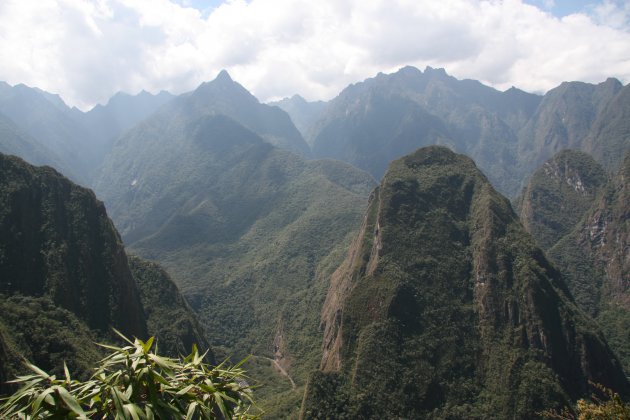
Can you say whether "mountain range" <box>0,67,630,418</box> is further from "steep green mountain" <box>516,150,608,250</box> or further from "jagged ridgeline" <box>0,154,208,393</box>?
"steep green mountain" <box>516,150,608,250</box>

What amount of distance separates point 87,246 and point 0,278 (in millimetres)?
12330

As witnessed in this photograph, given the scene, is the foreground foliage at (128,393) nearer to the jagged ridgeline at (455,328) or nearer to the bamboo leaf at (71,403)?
the bamboo leaf at (71,403)

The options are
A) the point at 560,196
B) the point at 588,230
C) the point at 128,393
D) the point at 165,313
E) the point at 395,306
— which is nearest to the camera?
the point at 128,393

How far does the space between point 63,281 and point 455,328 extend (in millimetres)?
47202

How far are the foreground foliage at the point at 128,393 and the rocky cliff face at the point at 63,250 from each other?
2109 inches

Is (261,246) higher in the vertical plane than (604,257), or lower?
lower

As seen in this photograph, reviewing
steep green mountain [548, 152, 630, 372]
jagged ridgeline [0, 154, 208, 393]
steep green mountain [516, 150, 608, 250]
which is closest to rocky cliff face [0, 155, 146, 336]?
jagged ridgeline [0, 154, 208, 393]

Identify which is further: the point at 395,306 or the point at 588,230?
the point at 588,230

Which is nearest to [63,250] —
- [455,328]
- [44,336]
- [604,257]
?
[44,336]

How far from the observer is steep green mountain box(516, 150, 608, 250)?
123 m

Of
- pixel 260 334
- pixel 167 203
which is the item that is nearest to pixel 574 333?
pixel 260 334

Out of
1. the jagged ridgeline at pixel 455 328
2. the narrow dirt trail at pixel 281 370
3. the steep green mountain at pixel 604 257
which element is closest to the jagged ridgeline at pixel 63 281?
the narrow dirt trail at pixel 281 370

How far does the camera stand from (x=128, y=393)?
20.0ft

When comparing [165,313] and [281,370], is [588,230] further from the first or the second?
[165,313]
